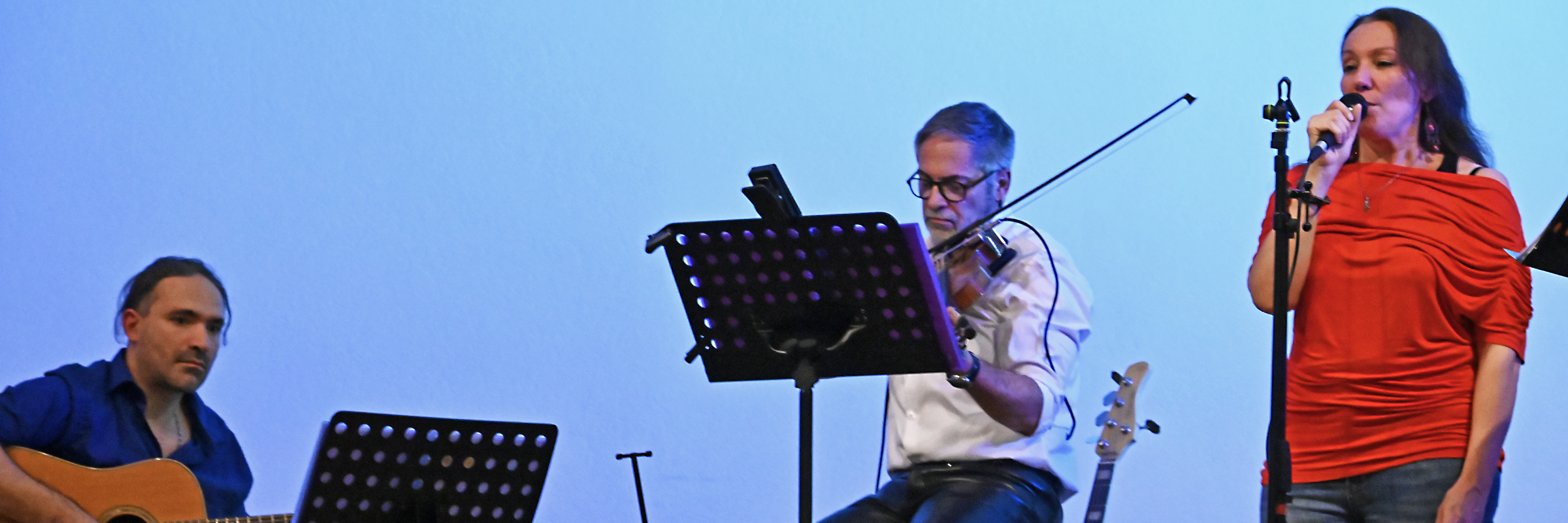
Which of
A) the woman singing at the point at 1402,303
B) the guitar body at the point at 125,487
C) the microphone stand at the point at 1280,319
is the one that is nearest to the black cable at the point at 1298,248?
the woman singing at the point at 1402,303

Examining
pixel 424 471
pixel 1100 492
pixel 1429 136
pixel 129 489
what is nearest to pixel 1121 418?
pixel 1100 492

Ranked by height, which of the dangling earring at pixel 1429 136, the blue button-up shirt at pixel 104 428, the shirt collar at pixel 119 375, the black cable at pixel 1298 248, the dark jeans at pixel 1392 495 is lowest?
the dark jeans at pixel 1392 495

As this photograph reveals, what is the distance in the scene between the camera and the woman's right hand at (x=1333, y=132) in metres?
1.76

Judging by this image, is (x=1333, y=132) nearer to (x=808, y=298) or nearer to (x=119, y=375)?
(x=808, y=298)

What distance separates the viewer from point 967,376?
68.7 inches

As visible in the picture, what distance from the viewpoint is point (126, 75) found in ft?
10.6

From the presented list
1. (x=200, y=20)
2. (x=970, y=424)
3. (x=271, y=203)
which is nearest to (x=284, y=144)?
(x=271, y=203)

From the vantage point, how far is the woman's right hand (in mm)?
1761

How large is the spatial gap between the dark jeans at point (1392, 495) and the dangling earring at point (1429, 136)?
45 cm

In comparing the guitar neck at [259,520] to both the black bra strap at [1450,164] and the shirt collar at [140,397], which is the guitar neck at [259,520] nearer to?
the shirt collar at [140,397]

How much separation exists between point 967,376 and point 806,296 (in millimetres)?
237

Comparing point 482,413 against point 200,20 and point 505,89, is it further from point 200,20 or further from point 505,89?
point 200,20

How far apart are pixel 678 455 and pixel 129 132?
60.0 inches

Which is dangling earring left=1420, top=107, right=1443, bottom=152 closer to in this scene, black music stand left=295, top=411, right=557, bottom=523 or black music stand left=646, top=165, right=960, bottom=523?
black music stand left=646, top=165, right=960, bottom=523
